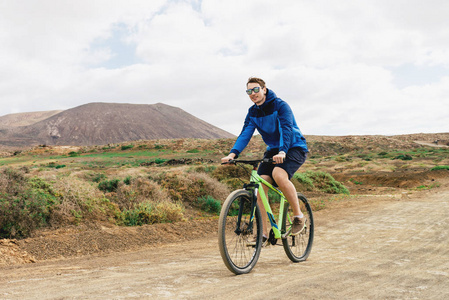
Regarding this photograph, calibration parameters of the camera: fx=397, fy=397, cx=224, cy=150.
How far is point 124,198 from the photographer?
1156cm

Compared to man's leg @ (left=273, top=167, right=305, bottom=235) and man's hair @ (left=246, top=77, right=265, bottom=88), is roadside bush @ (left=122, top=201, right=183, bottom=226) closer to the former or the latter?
man's leg @ (left=273, top=167, right=305, bottom=235)

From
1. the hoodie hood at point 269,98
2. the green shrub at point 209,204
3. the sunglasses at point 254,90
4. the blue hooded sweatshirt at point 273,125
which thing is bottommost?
the green shrub at point 209,204

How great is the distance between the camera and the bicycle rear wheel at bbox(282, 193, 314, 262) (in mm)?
5703

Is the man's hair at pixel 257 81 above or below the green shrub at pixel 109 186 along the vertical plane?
above

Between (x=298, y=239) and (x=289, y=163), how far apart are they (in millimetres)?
1390

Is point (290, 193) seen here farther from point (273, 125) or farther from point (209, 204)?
point (209, 204)

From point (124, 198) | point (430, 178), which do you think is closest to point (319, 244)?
point (124, 198)

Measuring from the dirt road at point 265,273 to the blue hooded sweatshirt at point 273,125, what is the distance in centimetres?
167

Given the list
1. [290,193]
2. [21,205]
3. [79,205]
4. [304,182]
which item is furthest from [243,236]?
[304,182]

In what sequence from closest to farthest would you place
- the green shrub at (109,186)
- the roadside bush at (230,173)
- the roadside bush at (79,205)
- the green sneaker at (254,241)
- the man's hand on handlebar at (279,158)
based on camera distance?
the man's hand on handlebar at (279,158), the green sneaker at (254,241), the roadside bush at (79,205), the green shrub at (109,186), the roadside bush at (230,173)

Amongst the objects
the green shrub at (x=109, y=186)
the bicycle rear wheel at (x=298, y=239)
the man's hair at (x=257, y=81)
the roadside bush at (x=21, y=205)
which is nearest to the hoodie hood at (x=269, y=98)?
the man's hair at (x=257, y=81)

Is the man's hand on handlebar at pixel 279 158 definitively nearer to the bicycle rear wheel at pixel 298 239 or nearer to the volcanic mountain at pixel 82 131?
the bicycle rear wheel at pixel 298 239

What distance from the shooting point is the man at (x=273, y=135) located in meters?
5.25

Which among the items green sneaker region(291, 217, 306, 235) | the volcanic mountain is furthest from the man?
the volcanic mountain
